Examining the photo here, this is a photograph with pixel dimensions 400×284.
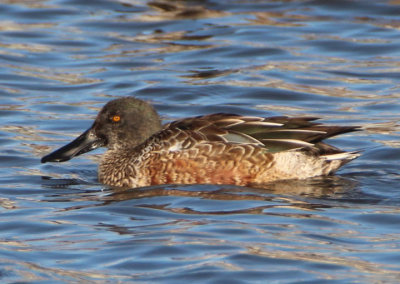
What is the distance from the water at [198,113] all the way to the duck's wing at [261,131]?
384mm

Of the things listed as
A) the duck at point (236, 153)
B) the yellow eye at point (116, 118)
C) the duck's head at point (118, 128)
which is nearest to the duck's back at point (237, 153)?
the duck at point (236, 153)

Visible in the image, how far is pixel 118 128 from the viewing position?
9.70 metres

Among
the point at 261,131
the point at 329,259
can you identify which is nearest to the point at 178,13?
the point at 261,131

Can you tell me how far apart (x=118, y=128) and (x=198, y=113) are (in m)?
2.64

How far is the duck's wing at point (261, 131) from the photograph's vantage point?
898 cm

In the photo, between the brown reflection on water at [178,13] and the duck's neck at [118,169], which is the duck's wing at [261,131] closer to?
the duck's neck at [118,169]

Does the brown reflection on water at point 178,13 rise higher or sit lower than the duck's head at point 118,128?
higher

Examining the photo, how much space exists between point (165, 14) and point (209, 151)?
7.43 m

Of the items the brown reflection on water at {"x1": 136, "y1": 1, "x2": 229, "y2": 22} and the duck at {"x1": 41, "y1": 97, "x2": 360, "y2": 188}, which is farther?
the brown reflection on water at {"x1": 136, "y1": 1, "x2": 229, "y2": 22}

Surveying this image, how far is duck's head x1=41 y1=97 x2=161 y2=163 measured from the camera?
9.62 metres

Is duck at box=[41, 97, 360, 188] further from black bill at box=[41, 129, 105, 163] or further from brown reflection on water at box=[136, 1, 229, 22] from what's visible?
brown reflection on water at box=[136, 1, 229, 22]

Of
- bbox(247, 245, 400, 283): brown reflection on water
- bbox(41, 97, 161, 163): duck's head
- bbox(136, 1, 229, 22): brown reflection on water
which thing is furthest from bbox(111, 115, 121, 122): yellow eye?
bbox(136, 1, 229, 22): brown reflection on water

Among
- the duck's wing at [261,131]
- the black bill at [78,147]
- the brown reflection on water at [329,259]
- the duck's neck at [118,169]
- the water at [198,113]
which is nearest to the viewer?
the brown reflection on water at [329,259]

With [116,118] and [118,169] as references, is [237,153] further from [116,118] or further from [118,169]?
[116,118]
